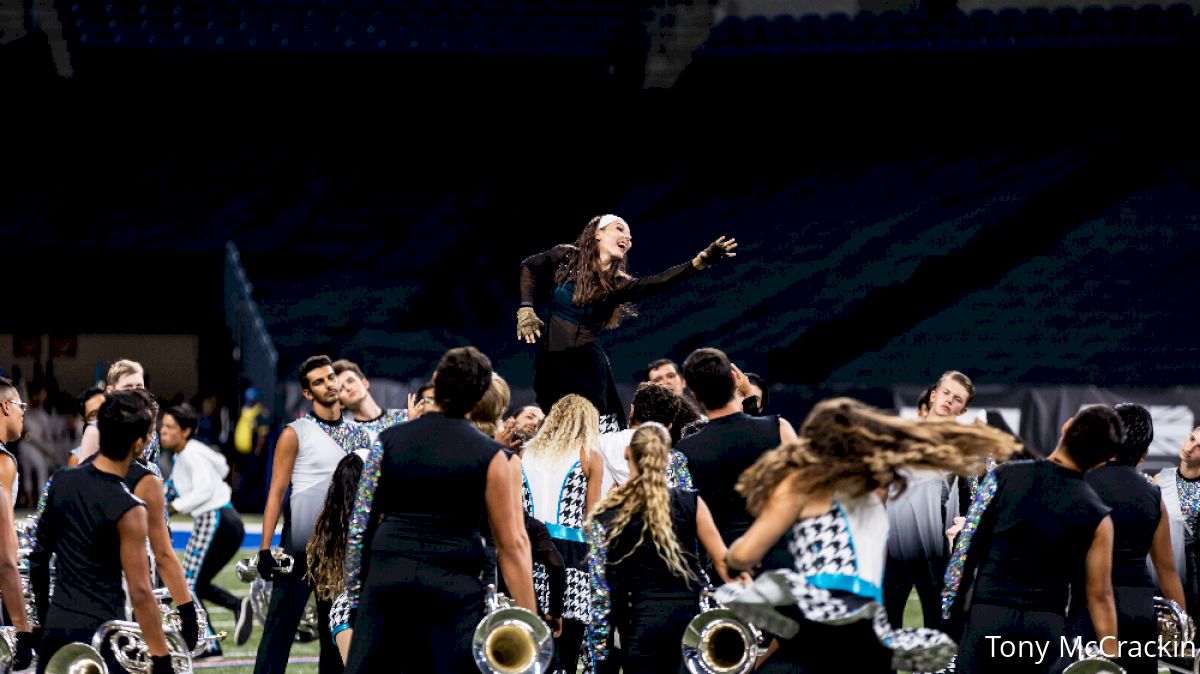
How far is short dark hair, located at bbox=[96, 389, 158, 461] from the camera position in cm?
581

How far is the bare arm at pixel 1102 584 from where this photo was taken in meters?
6.13

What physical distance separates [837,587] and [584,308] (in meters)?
3.99

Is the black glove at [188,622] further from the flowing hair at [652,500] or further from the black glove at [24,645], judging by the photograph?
the flowing hair at [652,500]

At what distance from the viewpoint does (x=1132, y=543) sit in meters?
7.09

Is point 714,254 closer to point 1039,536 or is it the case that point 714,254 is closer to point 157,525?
point 1039,536

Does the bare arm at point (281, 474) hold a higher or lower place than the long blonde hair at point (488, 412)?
lower

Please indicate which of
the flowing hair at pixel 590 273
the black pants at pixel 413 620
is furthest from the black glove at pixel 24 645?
the flowing hair at pixel 590 273

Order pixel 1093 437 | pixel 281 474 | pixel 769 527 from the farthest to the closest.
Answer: pixel 281 474
pixel 1093 437
pixel 769 527

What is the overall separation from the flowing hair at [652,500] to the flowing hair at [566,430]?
4.81 feet

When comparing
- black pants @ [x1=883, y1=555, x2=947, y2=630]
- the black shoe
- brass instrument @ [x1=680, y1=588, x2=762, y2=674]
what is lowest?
the black shoe

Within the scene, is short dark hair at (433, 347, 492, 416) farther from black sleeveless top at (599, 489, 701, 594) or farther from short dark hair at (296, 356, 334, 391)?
short dark hair at (296, 356, 334, 391)

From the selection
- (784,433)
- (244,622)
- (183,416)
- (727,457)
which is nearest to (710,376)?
(727,457)

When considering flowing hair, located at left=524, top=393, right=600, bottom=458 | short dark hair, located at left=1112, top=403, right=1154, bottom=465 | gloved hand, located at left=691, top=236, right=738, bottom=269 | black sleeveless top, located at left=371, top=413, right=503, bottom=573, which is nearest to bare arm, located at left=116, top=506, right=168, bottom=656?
black sleeveless top, located at left=371, top=413, right=503, bottom=573

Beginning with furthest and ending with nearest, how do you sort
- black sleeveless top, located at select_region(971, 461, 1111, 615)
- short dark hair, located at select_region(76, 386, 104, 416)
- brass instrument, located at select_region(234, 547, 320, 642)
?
short dark hair, located at select_region(76, 386, 104, 416) < brass instrument, located at select_region(234, 547, 320, 642) < black sleeveless top, located at select_region(971, 461, 1111, 615)
